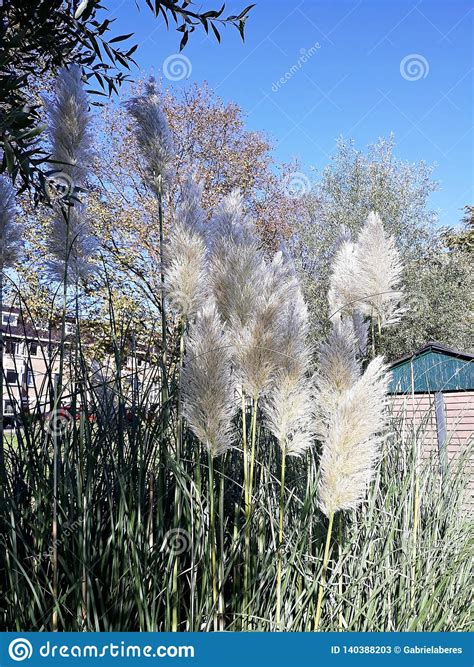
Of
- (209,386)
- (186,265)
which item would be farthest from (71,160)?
(209,386)

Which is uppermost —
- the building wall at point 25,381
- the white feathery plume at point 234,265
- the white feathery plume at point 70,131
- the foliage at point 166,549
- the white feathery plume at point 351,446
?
the white feathery plume at point 70,131

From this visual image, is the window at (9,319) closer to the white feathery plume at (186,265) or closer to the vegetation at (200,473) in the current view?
the vegetation at (200,473)

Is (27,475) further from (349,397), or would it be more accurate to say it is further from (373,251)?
(373,251)

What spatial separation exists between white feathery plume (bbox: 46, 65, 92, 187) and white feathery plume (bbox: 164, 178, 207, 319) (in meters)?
0.40

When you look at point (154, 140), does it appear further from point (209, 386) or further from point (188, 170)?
point (188, 170)

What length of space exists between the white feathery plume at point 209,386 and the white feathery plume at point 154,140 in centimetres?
76

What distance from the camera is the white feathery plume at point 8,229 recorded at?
7.17 ft

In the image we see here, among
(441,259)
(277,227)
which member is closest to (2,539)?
(277,227)

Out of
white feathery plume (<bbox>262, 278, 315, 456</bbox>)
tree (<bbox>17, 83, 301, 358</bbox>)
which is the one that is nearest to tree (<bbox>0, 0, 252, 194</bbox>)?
white feathery plume (<bbox>262, 278, 315, 456</bbox>)

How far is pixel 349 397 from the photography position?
187 centimetres

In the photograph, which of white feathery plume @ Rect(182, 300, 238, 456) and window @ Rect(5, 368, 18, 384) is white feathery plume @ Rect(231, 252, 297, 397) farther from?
window @ Rect(5, 368, 18, 384)

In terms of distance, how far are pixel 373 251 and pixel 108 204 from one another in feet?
38.8

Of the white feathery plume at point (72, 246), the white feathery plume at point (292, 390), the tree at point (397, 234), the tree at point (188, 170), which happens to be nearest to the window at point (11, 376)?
the white feathery plume at point (72, 246)

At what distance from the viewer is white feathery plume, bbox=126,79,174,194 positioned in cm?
244
